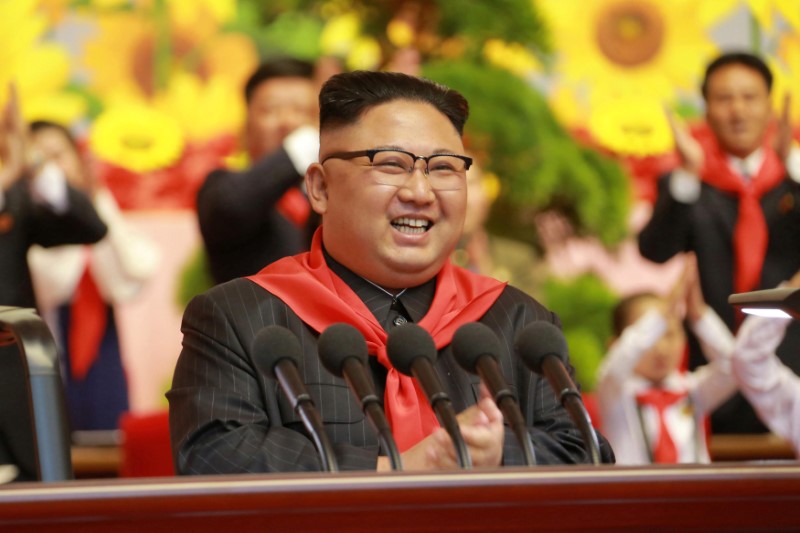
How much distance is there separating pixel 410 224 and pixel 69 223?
1.74 metres

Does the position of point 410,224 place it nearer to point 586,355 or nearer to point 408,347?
point 408,347

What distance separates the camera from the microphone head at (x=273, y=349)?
1.35 metres

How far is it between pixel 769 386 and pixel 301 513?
93.1 inches

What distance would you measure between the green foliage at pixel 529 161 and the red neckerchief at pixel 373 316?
2263mm

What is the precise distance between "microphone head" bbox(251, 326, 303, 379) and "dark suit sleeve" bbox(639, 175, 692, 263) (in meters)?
2.47

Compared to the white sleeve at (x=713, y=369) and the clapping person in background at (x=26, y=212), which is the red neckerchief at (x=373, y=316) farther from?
the white sleeve at (x=713, y=369)

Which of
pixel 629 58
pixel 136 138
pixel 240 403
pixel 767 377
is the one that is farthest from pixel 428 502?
pixel 629 58

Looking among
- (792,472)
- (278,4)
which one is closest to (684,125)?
(278,4)

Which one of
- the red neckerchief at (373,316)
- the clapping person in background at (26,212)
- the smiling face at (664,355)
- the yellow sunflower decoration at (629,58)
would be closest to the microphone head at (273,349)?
the red neckerchief at (373,316)

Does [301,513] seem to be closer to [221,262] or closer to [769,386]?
[221,262]

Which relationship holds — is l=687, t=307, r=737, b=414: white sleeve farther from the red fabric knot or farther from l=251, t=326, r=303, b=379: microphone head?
l=251, t=326, r=303, b=379: microphone head

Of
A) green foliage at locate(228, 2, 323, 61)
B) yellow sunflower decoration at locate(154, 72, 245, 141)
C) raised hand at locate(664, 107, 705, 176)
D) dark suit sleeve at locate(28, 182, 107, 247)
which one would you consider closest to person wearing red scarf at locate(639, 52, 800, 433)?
raised hand at locate(664, 107, 705, 176)

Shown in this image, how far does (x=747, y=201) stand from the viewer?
3.75 metres

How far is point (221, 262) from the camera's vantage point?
116 inches
